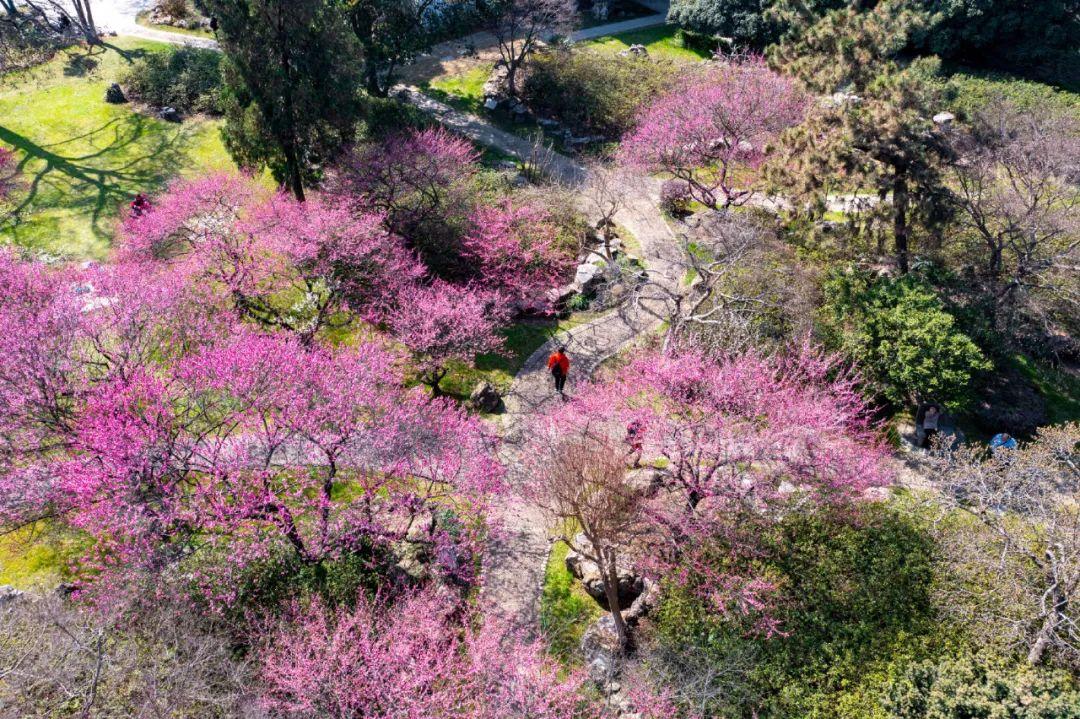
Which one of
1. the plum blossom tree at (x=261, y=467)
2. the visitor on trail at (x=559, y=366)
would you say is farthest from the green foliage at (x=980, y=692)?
the visitor on trail at (x=559, y=366)

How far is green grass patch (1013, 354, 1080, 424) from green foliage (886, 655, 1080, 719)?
41.5ft

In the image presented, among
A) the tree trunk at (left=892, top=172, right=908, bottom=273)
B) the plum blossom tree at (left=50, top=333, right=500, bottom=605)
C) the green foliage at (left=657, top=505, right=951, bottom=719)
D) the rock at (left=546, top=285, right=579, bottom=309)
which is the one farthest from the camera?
the rock at (left=546, top=285, right=579, bottom=309)

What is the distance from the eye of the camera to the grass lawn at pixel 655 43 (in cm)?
4375

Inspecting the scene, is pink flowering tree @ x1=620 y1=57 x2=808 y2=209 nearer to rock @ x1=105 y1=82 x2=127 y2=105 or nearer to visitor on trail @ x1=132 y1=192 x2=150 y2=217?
visitor on trail @ x1=132 y1=192 x2=150 y2=217

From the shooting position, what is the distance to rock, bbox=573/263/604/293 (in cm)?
2700

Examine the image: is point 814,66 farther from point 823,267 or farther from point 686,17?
point 686,17

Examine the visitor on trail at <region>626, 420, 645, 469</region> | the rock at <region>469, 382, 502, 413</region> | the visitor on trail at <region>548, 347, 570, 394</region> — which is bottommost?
the rock at <region>469, 382, 502, 413</region>

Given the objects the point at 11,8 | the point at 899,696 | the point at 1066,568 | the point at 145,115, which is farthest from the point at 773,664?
the point at 11,8

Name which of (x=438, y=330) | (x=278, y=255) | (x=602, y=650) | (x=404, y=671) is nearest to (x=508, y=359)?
(x=438, y=330)

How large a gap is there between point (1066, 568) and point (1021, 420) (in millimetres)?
10031

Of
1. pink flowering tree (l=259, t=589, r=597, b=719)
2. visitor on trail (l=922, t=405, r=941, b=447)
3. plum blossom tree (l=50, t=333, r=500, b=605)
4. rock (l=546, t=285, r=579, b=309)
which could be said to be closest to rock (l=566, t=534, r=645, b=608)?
pink flowering tree (l=259, t=589, r=597, b=719)

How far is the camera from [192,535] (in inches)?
613

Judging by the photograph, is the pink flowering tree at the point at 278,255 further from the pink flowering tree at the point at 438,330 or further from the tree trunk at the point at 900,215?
the tree trunk at the point at 900,215

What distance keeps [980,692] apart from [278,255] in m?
23.5
